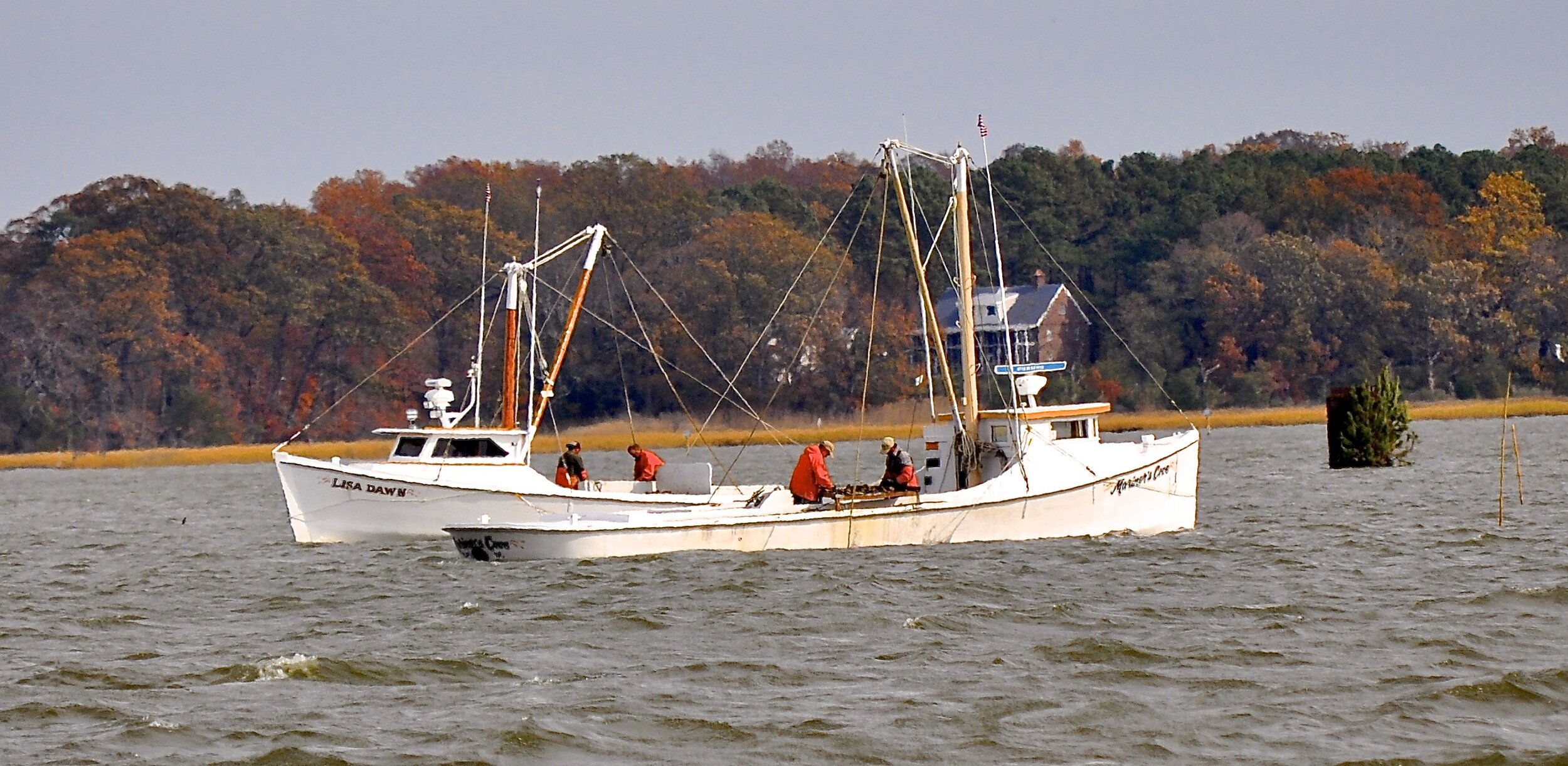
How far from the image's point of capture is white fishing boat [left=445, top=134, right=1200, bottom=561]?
1171 inches

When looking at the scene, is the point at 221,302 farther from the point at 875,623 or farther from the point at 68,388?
the point at 875,623

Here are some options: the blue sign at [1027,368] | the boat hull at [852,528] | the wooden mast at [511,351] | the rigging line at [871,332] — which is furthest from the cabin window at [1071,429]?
the wooden mast at [511,351]

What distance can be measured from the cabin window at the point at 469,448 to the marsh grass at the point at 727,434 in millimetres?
41045

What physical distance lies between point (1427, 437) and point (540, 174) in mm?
70888

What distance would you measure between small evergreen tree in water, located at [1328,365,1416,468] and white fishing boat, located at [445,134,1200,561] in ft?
64.0

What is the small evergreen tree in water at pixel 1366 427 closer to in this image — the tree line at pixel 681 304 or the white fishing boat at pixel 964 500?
the white fishing boat at pixel 964 500

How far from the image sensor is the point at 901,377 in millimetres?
105438

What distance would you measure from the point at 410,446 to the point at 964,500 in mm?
12062

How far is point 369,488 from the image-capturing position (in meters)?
36.1

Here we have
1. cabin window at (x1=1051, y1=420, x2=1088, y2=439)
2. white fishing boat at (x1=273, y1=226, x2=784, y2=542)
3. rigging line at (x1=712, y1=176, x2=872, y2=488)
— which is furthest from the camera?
rigging line at (x1=712, y1=176, x2=872, y2=488)

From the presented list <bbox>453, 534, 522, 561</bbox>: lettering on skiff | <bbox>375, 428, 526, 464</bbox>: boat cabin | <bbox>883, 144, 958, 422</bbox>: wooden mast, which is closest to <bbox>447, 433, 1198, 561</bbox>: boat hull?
<bbox>453, 534, 522, 561</bbox>: lettering on skiff

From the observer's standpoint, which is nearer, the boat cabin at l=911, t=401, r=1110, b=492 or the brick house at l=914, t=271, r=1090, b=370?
the boat cabin at l=911, t=401, r=1110, b=492

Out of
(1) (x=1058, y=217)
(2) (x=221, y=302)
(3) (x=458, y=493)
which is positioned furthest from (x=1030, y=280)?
(3) (x=458, y=493)

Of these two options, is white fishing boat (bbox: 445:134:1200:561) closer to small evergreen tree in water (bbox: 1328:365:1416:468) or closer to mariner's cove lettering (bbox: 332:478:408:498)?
mariner's cove lettering (bbox: 332:478:408:498)
